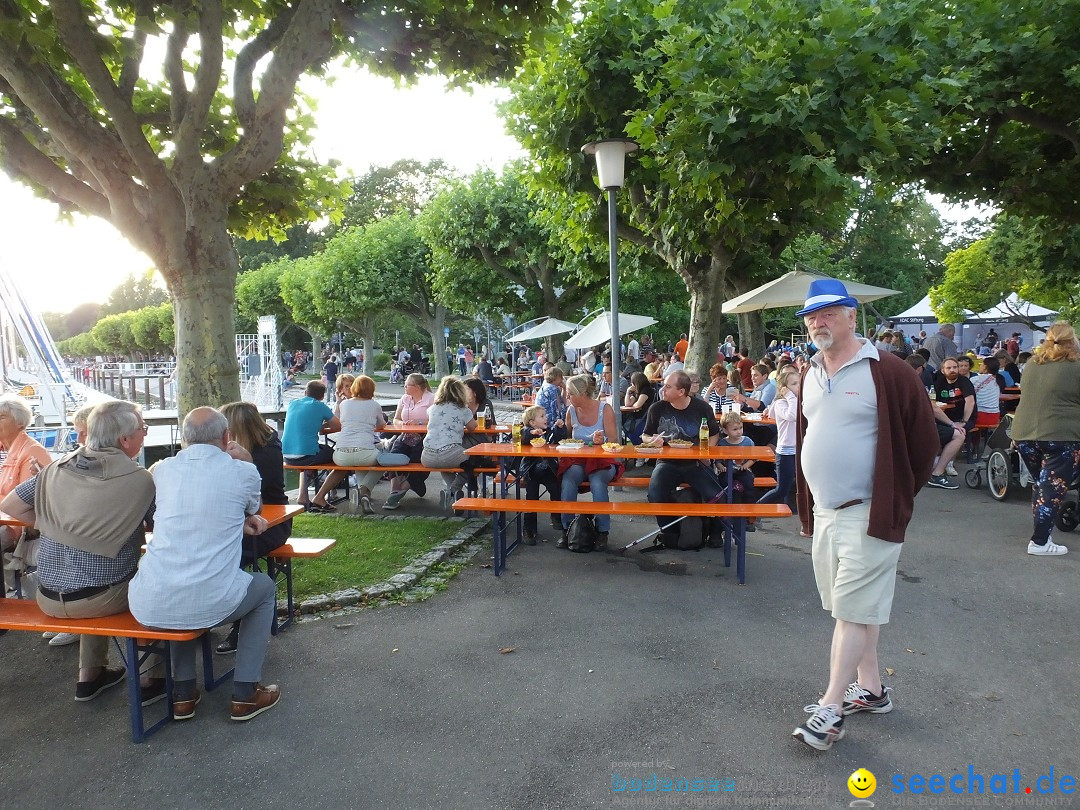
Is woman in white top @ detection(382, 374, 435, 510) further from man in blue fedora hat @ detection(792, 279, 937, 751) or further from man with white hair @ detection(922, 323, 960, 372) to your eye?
man with white hair @ detection(922, 323, 960, 372)

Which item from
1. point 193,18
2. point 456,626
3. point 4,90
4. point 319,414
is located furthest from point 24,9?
point 456,626

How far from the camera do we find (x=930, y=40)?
782 cm

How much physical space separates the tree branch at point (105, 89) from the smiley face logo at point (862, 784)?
5790 millimetres

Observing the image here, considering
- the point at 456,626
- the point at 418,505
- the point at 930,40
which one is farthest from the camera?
the point at 418,505

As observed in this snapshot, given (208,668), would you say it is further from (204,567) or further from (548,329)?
(548,329)

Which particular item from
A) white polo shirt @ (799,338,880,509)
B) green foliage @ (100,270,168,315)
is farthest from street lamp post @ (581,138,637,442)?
green foliage @ (100,270,168,315)

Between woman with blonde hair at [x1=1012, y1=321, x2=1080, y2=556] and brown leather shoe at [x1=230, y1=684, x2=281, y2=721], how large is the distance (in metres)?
5.93

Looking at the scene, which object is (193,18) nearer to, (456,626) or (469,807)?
(456,626)

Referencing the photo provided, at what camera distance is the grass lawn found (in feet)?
18.2

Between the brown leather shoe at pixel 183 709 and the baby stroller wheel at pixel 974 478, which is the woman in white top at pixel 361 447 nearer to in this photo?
the brown leather shoe at pixel 183 709

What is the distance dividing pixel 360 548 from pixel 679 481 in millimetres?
2878

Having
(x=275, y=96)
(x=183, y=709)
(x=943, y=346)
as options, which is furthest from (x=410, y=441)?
(x=943, y=346)

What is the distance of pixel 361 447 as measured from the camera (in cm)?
793

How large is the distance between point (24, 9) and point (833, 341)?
616 cm
